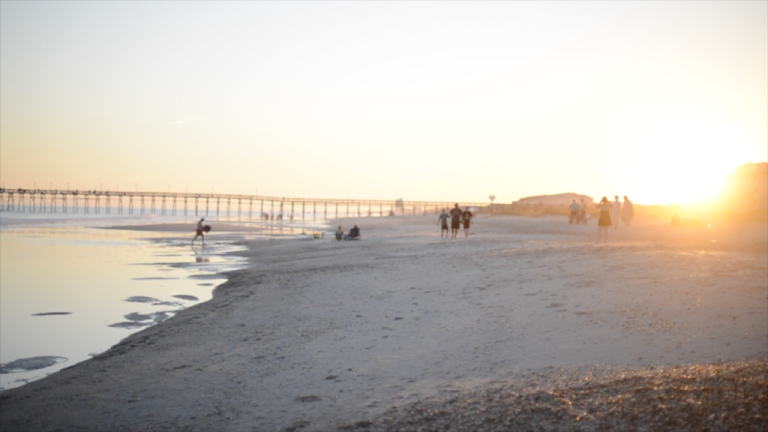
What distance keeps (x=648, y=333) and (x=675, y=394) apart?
263 cm

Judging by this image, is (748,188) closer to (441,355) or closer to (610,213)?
(610,213)

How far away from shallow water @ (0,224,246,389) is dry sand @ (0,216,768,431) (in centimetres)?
85

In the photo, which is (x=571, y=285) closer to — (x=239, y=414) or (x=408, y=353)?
(x=408, y=353)

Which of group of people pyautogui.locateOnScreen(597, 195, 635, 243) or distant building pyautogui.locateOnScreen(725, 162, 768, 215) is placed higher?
distant building pyautogui.locateOnScreen(725, 162, 768, 215)

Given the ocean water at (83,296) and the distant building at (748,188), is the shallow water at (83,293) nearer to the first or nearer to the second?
the ocean water at (83,296)

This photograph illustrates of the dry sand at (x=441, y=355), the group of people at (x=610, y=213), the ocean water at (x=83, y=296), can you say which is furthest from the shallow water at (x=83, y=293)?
the group of people at (x=610, y=213)

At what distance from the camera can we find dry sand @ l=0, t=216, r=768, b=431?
16.0 ft

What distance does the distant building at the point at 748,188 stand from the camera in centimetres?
3700

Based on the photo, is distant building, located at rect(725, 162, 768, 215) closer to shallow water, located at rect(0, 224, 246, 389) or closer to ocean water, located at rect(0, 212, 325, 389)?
shallow water, located at rect(0, 224, 246, 389)

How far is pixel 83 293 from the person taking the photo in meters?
13.6

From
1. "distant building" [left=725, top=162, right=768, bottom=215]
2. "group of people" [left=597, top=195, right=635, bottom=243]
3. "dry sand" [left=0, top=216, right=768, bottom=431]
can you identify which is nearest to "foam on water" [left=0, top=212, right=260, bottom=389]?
"dry sand" [left=0, top=216, right=768, bottom=431]

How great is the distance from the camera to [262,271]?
17.7m

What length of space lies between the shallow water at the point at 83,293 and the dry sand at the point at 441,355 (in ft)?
2.78

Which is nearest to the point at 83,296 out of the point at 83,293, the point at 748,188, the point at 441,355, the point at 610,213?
the point at 83,293
